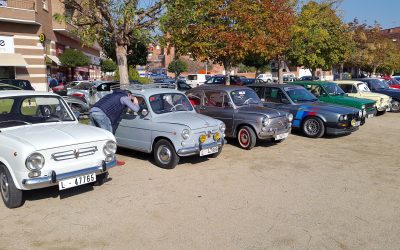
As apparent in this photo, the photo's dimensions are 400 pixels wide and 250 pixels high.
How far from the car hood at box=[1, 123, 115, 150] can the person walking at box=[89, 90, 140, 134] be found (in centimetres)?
157

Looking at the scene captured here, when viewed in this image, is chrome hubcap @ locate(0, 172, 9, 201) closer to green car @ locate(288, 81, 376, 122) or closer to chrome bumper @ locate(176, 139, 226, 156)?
chrome bumper @ locate(176, 139, 226, 156)

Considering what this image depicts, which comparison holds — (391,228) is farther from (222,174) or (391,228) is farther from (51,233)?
(51,233)

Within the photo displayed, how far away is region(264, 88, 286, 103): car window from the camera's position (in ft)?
37.6

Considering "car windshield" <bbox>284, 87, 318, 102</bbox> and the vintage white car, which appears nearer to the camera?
the vintage white car

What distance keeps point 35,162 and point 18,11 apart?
24.7 meters

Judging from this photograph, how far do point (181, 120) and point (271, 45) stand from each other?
443 inches

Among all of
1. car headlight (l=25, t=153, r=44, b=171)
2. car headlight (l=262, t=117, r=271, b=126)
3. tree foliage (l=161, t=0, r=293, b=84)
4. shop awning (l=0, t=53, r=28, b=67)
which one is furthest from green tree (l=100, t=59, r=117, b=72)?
car headlight (l=25, t=153, r=44, b=171)

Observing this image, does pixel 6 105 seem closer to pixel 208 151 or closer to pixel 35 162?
pixel 35 162

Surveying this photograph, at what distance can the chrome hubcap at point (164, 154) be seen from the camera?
7.47 meters

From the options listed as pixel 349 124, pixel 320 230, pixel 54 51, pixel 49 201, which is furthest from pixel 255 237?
pixel 54 51

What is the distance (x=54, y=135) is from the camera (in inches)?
217

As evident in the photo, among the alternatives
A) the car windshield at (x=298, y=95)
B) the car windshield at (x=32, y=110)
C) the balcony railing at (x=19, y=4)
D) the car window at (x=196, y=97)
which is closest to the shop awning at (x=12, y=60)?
the balcony railing at (x=19, y=4)

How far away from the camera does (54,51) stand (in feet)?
103

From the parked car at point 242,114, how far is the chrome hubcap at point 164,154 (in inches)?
Result: 98.8
